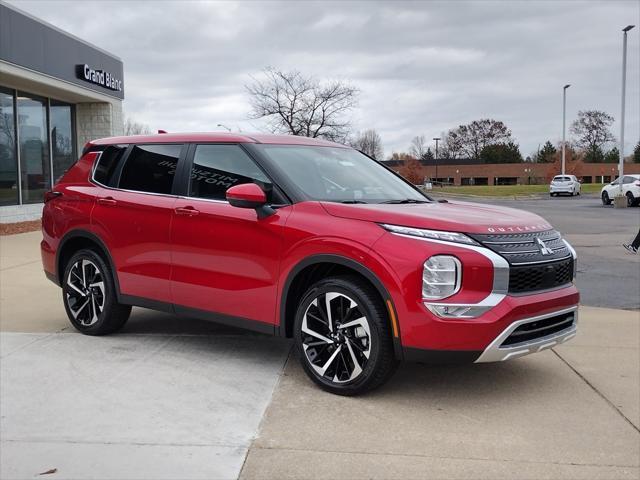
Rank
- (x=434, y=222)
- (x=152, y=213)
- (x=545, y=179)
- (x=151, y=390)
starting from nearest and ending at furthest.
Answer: (x=434, y=222) < (x=151, y=390) < (x=152, y=213) < (x=545, y=179)

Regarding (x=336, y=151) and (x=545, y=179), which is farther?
(x=545, y=179)

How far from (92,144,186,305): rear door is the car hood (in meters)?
1.64

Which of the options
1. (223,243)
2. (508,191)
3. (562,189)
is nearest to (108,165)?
(223,243)

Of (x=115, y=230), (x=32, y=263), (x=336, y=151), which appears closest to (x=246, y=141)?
(x=336, y=151)

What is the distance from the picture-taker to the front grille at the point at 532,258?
13.4 ft

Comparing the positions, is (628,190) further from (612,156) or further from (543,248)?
(612,156)

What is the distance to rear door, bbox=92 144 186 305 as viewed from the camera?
5.41 meters

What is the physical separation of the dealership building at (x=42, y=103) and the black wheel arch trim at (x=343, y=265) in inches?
584

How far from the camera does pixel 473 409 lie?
14.1 ft

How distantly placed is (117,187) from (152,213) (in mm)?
705

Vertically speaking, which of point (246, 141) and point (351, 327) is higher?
point (246, 141)

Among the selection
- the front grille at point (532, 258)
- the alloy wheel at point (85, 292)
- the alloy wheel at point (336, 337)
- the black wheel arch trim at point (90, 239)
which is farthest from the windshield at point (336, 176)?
the alloy wheel at point (85, 292)

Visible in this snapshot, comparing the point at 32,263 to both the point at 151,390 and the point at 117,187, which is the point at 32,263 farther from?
the point at 151,390

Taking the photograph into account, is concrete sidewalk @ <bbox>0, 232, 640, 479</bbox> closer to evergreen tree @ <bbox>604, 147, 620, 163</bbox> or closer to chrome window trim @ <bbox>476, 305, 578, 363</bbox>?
chrome window trim @ <bbox>476, 305, 578, 363</bbox>
